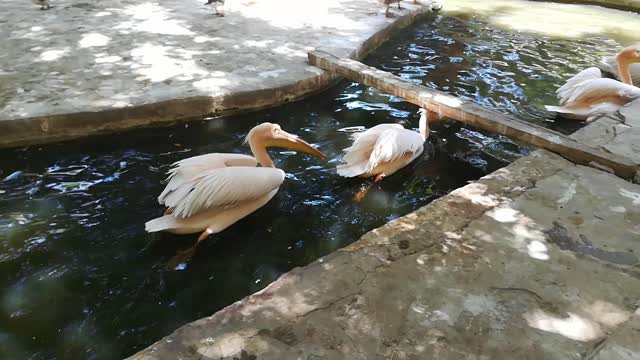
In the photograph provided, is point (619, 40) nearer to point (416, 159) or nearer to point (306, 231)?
point (416, 159)

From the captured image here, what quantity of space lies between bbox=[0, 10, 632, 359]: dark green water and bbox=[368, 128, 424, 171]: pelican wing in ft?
0.82

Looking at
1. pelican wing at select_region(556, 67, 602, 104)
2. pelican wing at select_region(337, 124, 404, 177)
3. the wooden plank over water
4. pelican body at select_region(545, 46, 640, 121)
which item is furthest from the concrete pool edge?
pelican wing at select_region(337, 124, 404, 177)

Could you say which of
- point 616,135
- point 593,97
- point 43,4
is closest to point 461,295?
point 616,135

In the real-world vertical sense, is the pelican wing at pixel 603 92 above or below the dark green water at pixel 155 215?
above

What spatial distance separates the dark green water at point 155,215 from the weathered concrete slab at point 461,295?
2.37 feet

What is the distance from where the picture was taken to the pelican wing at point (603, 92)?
4625mm

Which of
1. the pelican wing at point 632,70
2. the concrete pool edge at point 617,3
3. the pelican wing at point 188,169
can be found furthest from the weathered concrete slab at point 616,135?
the concrete pool edge at point 617,3

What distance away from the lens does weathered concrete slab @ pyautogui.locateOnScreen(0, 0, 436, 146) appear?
13.9 feet

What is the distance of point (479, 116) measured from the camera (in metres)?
3.99

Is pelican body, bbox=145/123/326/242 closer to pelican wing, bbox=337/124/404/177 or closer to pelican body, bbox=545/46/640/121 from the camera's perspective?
pelican wing, bbox=337/124/404/177

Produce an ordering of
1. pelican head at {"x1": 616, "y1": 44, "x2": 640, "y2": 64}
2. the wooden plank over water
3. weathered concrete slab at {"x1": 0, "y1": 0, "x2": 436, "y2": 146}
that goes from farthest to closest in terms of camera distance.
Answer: pelican head at {"x1": 616, "y1": 44, "x2": 640, "y2": 64} → weathered concrete slab at {"x1": 0, "y1": 0, "x2": 436, "y2": 146} → the wooden plank over water

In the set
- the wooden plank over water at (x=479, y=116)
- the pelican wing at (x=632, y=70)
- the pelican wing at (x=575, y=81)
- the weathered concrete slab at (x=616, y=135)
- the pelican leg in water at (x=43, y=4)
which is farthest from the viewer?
the pelican leg in water at (x=43, y=4)

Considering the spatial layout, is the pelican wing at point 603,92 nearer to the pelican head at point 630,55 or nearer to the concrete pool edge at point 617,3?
the pelican head at point 630,55

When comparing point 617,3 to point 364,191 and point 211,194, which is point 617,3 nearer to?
point 364,191
